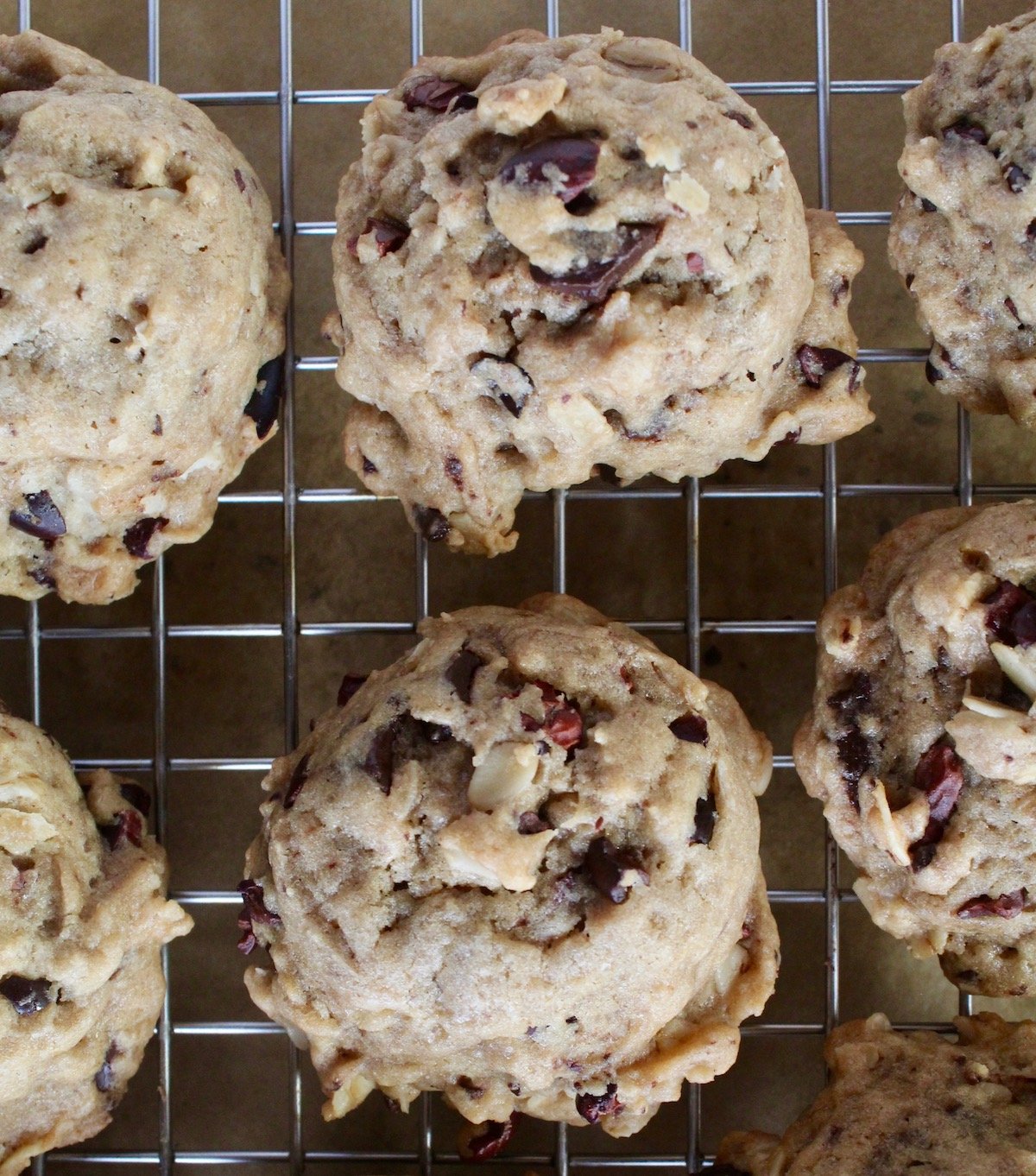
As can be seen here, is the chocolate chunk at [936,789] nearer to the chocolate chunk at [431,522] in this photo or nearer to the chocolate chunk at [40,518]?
the chocolate chunk at [431,522]

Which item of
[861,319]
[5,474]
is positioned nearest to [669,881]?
[5,474]

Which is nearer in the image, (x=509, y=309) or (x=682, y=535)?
(x=509, y=309)

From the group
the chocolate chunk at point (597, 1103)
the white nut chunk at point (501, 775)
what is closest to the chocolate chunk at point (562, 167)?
the white nut chunk at point (501, 775)

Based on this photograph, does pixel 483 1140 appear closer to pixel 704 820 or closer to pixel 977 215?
pixel 704 820

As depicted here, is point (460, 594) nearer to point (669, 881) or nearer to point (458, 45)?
point (669, 881)

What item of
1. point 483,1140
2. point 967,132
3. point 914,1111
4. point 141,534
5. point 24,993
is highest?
point 967,132

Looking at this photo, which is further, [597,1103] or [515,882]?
[597,1103]

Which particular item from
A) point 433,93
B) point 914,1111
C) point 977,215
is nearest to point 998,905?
point 914,1111
